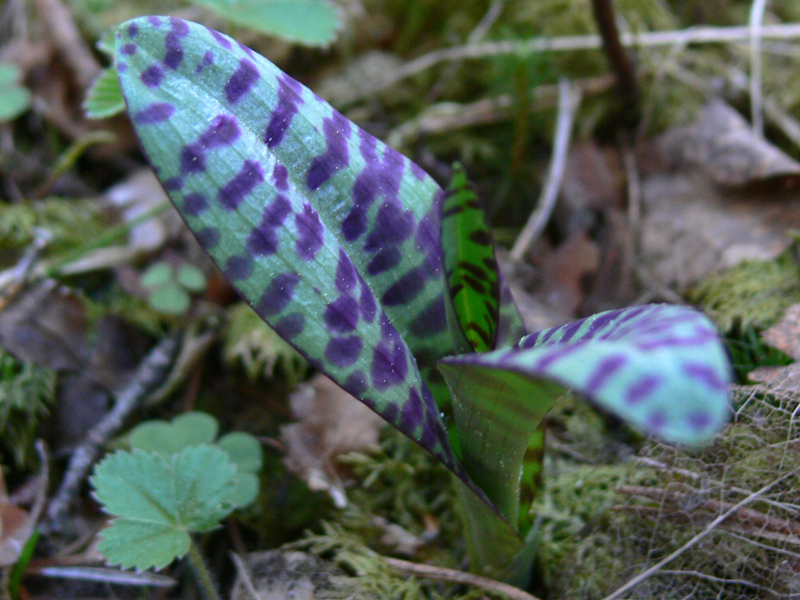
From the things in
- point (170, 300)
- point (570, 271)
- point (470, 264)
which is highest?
point (470, 264)

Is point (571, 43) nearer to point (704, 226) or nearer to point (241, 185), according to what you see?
point (704, 226)

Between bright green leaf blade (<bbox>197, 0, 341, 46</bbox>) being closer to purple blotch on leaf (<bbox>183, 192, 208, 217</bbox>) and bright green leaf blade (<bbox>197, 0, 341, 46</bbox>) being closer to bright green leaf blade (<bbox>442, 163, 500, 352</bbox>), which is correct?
bright green leaf blade (<bbox>442, 163, 500, 352</bbox>)

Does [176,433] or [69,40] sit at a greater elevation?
[69,40]

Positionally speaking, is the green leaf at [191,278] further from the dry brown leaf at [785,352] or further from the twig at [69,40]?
the dry brown leaf at [785,352]

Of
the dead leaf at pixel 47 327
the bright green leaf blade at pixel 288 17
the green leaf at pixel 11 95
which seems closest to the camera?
the dead leaf at pixel 47 327

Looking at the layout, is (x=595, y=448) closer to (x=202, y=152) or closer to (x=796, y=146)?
(x=202, y=152)

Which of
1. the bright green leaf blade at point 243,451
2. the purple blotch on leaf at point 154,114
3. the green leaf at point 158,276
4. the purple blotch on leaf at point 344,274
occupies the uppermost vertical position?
the purple blotch on leaf at point 154,114

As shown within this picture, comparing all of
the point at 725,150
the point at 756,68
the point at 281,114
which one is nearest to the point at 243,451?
the point at 281,114

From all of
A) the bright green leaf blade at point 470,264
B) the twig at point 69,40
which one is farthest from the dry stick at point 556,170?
the twig at point 69,40
